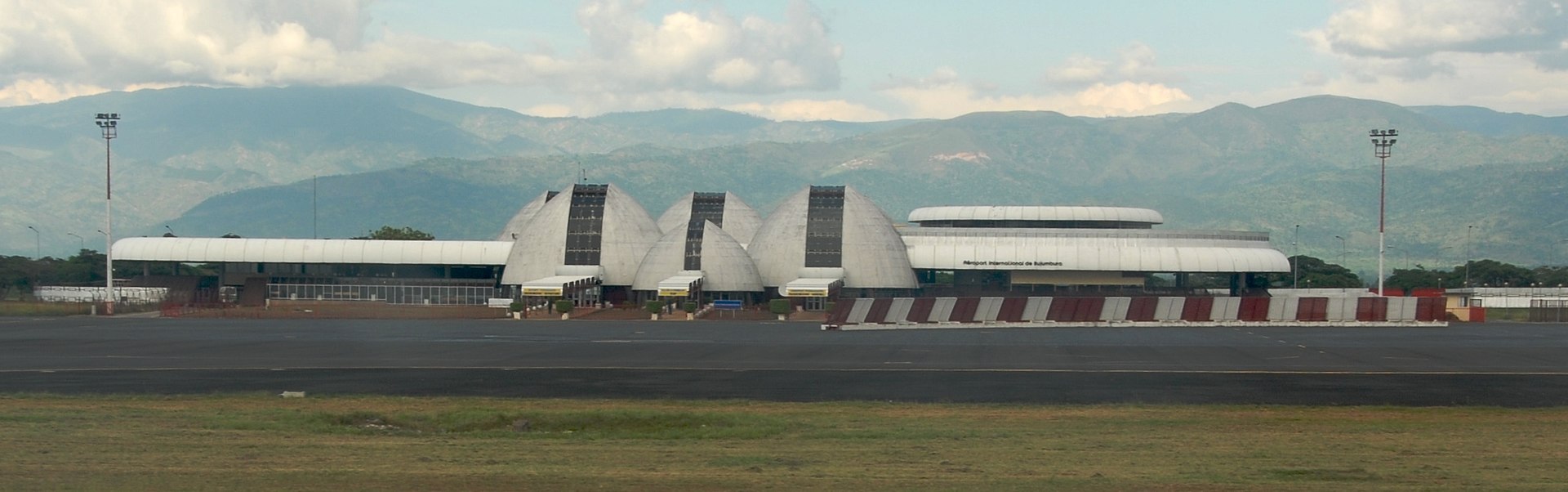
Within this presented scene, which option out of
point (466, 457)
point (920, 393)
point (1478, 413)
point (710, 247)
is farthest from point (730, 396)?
point (710, 247)

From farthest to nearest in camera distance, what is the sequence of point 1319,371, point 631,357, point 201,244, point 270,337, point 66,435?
point 201,244, point 270,337, point 631,357, point 1319,371, point 66,435

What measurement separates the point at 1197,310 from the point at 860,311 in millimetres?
17544

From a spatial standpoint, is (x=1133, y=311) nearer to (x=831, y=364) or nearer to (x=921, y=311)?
(x=921, y=311)

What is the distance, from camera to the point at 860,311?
7731cm

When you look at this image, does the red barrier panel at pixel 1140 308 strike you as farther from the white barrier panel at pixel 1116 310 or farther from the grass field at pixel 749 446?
the grass field at pixel 749 446

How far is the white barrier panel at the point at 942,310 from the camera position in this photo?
253 feet

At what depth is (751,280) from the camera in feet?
382

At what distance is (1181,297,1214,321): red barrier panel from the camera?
258 ft

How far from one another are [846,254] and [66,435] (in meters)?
94.5

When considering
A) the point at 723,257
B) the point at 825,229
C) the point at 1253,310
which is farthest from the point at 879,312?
the point at 825,229

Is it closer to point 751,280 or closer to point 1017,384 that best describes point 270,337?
point 1017,384

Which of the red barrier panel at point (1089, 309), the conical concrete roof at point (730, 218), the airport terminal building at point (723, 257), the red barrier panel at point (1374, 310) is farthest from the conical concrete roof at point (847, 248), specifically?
the red barrier panel at point (1374, 310)

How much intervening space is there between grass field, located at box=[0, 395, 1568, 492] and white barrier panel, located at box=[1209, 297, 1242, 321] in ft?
142

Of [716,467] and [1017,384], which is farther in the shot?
[1017,384]
